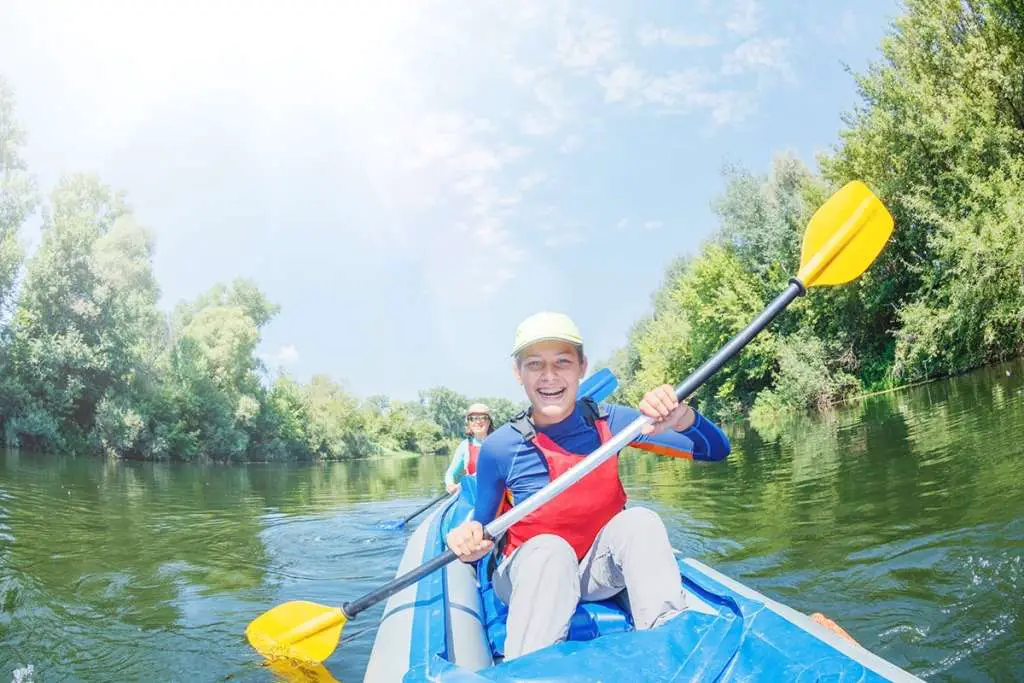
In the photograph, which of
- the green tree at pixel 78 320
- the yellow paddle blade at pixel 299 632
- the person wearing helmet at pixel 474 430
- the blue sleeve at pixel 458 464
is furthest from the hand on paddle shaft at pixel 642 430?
the green tree at pixel 78 320

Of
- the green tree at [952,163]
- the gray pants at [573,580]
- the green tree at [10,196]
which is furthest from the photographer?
the green tree at [10,196]

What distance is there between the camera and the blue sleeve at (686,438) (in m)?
2.76

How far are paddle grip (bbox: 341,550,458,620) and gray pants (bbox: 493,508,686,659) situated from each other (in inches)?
13.4

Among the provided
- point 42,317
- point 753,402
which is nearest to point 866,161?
point 753,402

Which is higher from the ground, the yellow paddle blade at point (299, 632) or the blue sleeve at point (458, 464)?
the blue sleeve at point (458, 464)

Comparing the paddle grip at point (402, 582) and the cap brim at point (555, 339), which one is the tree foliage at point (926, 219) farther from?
the paddle grip at point (402, 582)

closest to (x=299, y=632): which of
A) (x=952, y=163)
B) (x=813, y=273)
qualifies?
(x=813, y=273)

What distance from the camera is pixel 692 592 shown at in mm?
2531

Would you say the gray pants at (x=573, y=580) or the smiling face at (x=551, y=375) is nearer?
the gray pants at (x=573, y=580)

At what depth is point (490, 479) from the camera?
2643 millimetres

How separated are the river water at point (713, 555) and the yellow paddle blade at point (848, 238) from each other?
162cm

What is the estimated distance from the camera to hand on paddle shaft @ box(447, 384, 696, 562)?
2441mm

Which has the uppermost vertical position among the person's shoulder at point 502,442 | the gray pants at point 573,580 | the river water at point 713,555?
the person's shoulder at point 502,442

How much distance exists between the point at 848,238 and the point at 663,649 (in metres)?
2.11
